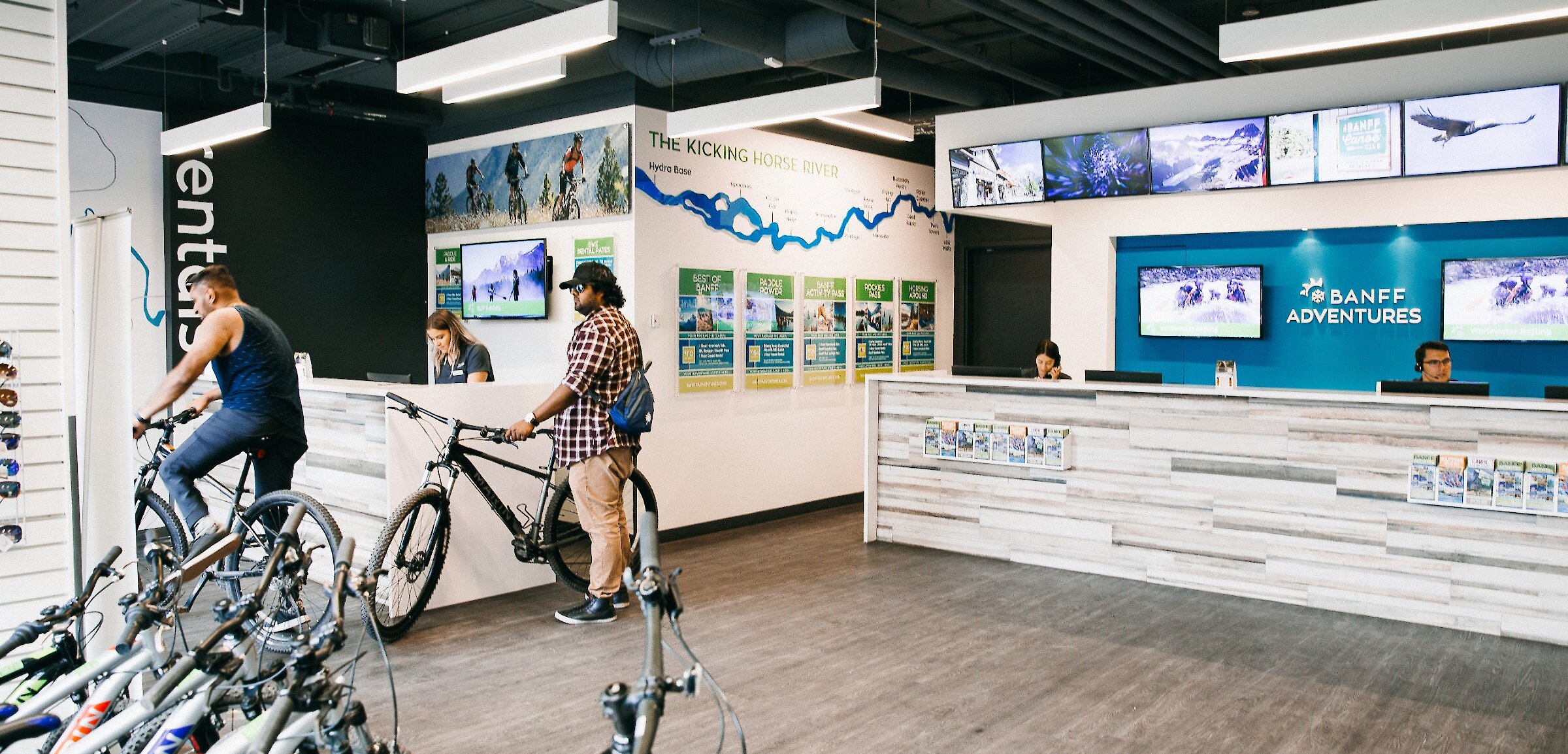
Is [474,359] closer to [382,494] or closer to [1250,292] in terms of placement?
[382,494]

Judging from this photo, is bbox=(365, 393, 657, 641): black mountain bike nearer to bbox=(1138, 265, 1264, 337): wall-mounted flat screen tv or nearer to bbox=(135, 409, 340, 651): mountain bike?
bbox=(135, 409, 340, 651): mountain bike

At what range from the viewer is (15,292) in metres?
3.22

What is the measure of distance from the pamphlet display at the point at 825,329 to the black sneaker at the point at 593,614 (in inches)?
133

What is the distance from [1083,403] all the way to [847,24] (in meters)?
2.67

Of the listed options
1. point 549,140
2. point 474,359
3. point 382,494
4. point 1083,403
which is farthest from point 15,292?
point 1083,403

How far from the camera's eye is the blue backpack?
495cm

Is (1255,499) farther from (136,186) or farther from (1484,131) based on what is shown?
(136,186)

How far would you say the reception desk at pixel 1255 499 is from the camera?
187 inches

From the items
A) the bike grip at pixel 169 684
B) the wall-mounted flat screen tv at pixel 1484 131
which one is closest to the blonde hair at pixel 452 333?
the bike grip at pixel 169 684

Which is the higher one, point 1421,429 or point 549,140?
point 549,140

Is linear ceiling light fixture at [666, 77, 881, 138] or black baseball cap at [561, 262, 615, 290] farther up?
linear ceiling light fixture at [666, 77, 881, 138]

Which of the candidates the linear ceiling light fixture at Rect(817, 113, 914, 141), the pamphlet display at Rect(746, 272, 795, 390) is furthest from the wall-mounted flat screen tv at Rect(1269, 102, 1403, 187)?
the pamphlet display at Rect(746, 272, 795, 390)

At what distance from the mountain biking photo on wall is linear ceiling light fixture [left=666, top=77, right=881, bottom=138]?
1.83 ft

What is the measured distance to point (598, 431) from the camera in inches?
193
